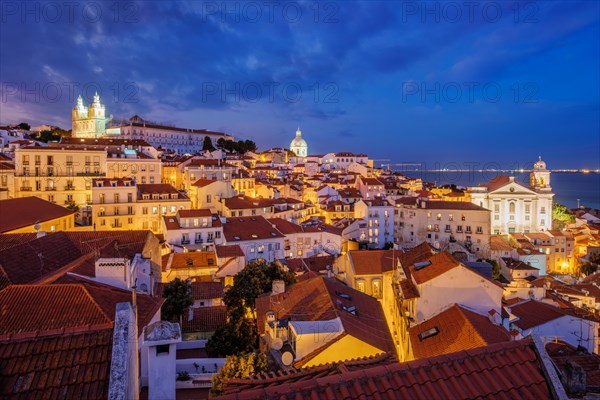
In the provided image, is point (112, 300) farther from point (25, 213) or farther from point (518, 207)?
point (518, 207)

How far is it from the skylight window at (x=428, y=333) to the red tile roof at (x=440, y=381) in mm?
10532

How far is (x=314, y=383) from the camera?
3.68m

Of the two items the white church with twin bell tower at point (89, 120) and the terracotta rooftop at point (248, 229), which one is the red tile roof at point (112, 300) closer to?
the terracotta rooftop at point (248, 229)

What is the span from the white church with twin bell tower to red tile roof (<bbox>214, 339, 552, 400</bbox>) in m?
103

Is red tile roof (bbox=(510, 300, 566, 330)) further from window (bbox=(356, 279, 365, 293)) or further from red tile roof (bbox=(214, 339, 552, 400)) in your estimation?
red tile roof (bbox=(214, 339, 552, 400))

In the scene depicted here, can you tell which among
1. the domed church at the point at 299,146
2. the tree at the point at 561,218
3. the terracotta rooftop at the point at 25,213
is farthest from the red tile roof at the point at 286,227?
the domed church at the point at 299,146

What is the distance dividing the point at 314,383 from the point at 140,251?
17370mm

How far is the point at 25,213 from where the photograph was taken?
28422 mm

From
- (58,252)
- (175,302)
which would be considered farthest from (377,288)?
(58,252)

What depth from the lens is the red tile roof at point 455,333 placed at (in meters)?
12.2

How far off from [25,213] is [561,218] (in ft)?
→ 285

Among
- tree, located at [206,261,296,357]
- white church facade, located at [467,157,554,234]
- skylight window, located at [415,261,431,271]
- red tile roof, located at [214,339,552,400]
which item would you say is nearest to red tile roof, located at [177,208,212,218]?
tree, located at [206,261,296,357]

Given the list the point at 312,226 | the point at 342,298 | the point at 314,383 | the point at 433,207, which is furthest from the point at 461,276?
the point at 433,207

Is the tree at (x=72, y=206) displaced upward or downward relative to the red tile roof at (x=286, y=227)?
upward
